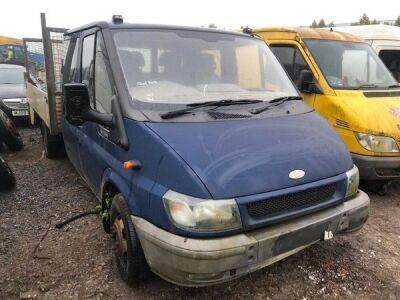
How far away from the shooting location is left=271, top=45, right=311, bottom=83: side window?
5.45 m

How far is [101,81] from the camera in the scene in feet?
10.9

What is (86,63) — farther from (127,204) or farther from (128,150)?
(127,204)

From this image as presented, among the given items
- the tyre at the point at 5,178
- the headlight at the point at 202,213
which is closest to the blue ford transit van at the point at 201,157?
the headlight at the point at 202,213

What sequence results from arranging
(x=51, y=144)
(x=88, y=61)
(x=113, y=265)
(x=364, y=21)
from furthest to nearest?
1. (x=364, y=21)
2. (x=51, y=144)
3. (x=88, y=61)
4. (x=113, y=265)

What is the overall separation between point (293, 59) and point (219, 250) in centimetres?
406

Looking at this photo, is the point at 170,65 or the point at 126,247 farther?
the point at 170,65

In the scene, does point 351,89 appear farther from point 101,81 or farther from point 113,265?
point 113,265

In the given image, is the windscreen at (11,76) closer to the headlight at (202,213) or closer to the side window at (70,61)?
the side window at (70,61)

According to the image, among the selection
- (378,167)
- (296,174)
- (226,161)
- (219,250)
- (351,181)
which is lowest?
(378,167)

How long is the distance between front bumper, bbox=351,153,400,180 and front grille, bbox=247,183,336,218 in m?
1.91

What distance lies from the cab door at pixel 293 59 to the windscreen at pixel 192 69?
1624mm

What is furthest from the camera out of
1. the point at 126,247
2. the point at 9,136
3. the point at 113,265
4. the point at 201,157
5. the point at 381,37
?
the point at 381,37

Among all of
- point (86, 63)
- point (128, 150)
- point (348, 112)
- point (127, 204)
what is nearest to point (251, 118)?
point (128, 150)

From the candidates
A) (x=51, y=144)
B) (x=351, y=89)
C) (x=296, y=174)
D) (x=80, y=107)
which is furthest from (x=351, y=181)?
(x=51, y=144)
